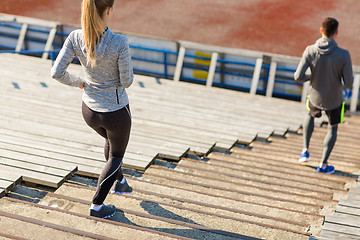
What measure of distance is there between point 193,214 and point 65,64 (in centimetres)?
170

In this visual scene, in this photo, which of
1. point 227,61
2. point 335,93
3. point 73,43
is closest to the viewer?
point 73,43

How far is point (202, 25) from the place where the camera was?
15.8m

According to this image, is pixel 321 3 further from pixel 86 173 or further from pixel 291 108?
pixel 86 173

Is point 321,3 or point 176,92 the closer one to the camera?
point 176,92

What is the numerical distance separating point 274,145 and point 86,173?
3.43 meters

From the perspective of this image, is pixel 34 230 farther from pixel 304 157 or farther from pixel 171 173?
pixel 304 157

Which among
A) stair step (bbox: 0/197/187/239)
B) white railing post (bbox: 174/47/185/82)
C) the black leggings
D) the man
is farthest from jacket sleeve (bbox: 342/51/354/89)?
white railing post (bbox: 174/47/185/82)

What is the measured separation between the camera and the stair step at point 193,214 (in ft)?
12.3

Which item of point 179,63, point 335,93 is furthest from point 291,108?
point 335,93

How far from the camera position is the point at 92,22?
10.4 ft

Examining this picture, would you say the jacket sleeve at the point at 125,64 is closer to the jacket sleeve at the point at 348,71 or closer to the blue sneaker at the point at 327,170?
the jacket sleeve at the point at 348,71

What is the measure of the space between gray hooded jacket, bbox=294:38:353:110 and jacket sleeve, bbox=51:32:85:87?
9.74 ft

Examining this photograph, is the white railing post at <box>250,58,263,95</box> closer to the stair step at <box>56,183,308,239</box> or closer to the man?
the man

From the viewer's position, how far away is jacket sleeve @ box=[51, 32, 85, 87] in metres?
3.40
